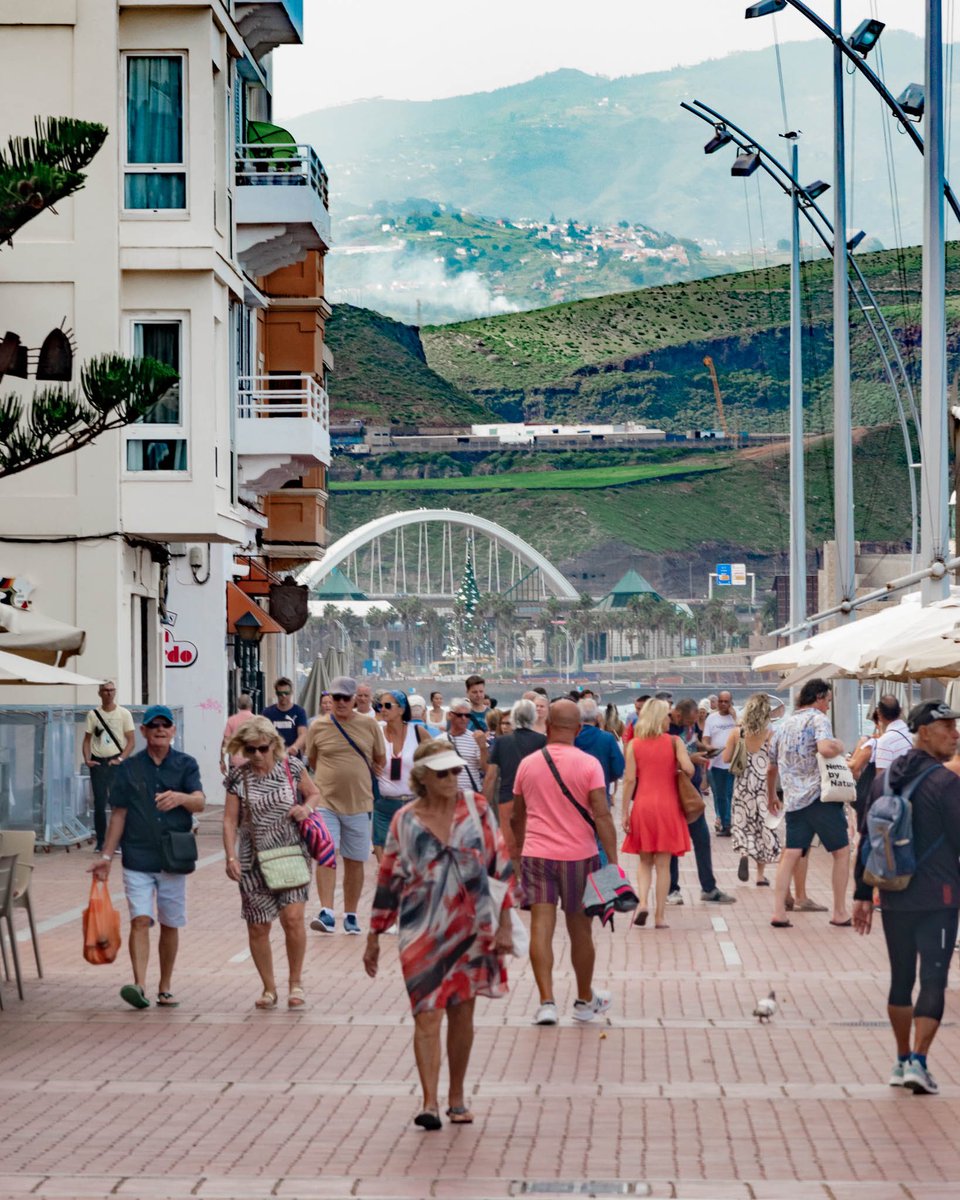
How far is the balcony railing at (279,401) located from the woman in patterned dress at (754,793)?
1592cm

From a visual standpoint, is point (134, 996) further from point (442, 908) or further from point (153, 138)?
point (153, 138)

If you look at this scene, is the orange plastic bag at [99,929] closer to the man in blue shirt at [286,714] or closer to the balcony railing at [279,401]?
the man in blue shirt at [286,714]

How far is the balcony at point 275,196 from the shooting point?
3275 centimetres

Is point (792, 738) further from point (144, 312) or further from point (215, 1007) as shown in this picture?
point (144, 312)

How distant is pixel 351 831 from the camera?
51.4ft

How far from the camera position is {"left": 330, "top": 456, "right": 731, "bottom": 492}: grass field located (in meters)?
192

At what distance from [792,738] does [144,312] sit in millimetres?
13428

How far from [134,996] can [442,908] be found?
3.76 metres

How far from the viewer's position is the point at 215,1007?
39.3 feet

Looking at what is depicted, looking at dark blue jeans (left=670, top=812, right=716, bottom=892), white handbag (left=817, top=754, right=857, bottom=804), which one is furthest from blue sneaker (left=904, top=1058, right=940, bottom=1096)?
dark blue jeans (left=670, top=812, right=716, bottom=892)

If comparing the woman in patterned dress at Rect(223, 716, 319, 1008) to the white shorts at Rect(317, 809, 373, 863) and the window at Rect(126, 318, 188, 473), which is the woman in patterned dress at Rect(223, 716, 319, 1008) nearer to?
the white shorts at Rect(317, 809, 373, 863)

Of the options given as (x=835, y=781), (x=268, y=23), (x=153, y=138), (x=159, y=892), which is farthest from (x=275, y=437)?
(x=159, y=892)

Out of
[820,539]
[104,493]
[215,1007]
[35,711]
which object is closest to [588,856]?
[215,1007]

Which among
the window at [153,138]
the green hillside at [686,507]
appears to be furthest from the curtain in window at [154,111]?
the green hillside at [686,507]
